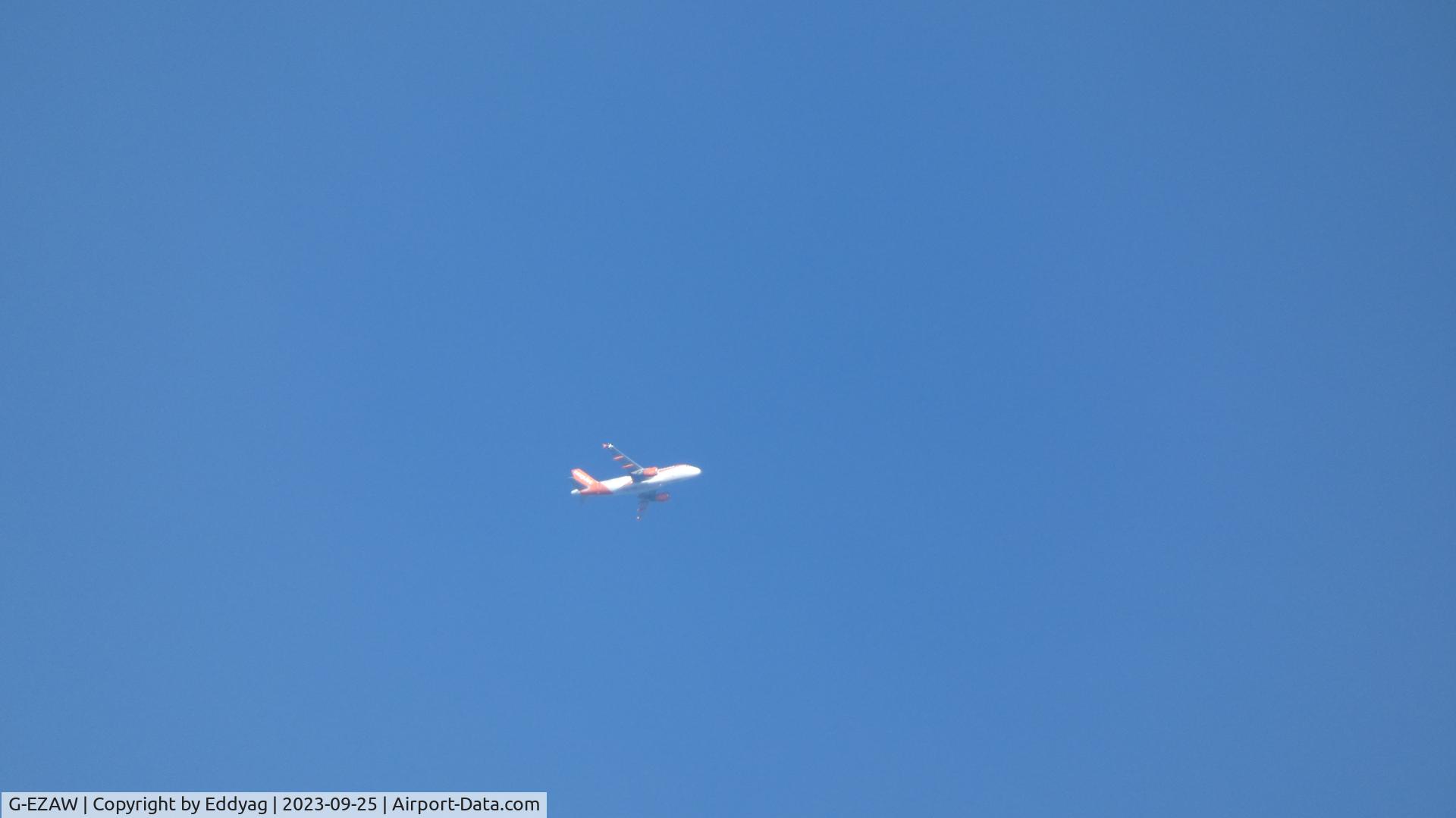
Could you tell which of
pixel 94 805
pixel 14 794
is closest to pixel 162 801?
pixel 94 805

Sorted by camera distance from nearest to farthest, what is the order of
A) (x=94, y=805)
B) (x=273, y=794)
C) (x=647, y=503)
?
(x=94, y=805) < (x=273, y=794) < (x=647, y=503)

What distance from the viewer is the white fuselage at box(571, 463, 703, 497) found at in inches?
2746

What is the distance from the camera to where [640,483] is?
7006 centimetres

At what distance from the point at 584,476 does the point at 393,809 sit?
26499mm

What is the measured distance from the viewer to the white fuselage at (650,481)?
69.8 meters

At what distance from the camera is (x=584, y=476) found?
238 feet

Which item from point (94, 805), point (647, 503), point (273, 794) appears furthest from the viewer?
point (647, 503)

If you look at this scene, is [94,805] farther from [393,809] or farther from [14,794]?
[393,809]

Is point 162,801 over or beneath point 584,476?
beneath

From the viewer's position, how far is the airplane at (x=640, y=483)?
69875 millimetres

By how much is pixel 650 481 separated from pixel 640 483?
2.39ft

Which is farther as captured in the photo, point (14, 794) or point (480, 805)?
point (480, 805)

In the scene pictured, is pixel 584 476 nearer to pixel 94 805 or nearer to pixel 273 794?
pixel 273 794

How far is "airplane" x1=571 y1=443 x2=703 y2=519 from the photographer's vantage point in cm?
6988
